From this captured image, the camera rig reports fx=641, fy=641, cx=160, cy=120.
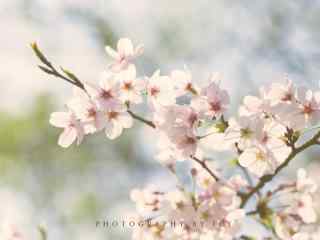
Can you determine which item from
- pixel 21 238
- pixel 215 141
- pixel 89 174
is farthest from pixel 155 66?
pixel 215 141

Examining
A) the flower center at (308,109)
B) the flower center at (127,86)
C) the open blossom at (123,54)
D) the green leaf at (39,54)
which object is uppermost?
the open blossom at (123,54)

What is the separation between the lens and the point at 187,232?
225 cm

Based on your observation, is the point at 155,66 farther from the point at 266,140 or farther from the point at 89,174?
the point at 266,140

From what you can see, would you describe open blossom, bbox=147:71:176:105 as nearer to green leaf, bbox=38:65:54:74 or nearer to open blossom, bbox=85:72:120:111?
open blossom, bbox=85:72:120:111

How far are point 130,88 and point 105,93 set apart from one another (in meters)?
0.08

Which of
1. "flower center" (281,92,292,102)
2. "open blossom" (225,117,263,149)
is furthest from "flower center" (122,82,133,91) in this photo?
"flower center" (281,92,292,102)

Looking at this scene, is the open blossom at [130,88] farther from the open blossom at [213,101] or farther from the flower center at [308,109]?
the flower center at [308,109]

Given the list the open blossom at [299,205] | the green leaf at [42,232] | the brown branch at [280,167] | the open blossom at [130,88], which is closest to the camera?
the brown branch at [280,167]

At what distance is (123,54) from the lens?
2.05 metres

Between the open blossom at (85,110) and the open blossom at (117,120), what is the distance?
0.02m

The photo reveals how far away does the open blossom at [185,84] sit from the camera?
2.00 metres

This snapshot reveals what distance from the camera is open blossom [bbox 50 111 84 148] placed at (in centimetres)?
198

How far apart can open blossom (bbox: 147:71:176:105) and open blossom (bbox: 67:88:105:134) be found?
6.6 inches

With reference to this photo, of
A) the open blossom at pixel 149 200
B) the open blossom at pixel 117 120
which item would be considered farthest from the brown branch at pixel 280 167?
the open blossom at pixel 117 120
